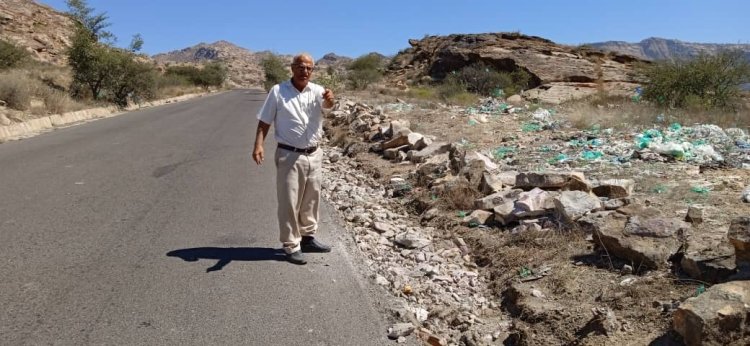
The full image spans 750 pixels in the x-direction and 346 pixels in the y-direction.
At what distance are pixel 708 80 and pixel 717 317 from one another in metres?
21.3

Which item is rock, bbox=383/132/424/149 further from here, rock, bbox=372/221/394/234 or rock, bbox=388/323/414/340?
rock, bbox=388/323/414/340

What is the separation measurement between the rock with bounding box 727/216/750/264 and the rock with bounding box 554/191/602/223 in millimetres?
1752

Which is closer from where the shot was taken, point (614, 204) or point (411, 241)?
point (614, 204)

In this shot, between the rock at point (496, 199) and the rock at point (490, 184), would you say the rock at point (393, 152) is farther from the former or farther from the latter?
the rock at point (496, 199)

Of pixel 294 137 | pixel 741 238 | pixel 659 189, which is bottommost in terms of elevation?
pixel 659 189

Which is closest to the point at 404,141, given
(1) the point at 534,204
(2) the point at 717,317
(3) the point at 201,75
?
(1) the point at 534,204

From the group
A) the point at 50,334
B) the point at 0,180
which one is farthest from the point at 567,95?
the point at 50,334

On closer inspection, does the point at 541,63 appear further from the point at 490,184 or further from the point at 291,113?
the point at 291,113

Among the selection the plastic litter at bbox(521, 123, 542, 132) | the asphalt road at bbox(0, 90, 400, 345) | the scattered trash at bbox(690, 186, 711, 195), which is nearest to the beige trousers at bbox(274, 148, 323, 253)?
the asphalt road at bbox(0, 90, 400, 345)

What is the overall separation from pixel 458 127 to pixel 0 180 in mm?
9711

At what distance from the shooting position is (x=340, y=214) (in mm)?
7391

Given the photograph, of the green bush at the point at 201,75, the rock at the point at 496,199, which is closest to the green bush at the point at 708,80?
the rock at the point at 496,199

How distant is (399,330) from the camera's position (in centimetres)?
397

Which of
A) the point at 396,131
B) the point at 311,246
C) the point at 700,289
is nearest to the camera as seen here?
the point at 700,289
